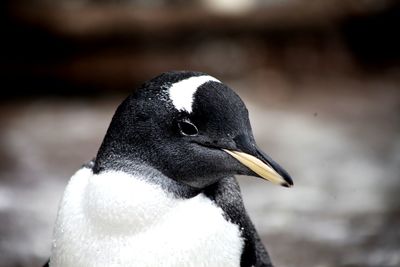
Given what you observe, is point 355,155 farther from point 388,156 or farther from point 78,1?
point 78,1

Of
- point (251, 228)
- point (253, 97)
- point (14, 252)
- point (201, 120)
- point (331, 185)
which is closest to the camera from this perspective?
point (201, 120)

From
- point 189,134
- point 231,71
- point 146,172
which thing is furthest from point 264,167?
point 231,71

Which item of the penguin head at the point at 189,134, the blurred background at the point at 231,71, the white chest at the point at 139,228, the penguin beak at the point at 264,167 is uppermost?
the blurred background at the point at 231,71

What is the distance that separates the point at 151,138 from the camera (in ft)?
10.7

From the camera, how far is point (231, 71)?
9.39m

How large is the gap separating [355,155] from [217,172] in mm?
4286

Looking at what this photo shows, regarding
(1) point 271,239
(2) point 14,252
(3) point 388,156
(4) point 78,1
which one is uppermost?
(4) point 78,1

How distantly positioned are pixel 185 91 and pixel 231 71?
6.23 meters

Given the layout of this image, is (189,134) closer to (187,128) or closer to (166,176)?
(187,128)

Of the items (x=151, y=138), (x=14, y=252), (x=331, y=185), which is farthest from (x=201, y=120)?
(x=331, y=185)

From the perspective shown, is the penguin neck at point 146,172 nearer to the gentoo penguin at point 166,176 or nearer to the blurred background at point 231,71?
the gentoo penguin at point 166,176

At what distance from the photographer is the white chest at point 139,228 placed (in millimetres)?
3234

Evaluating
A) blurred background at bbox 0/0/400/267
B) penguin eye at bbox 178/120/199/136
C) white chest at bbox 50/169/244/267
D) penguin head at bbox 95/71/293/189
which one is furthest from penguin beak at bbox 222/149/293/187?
blurred background at bbox 0/0/400/267

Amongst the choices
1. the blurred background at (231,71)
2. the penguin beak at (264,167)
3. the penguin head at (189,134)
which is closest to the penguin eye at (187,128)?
the penguin head at (189,134)
